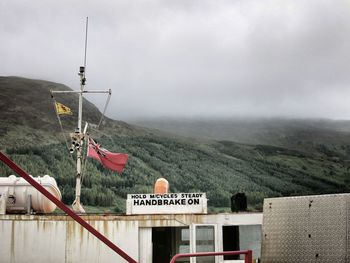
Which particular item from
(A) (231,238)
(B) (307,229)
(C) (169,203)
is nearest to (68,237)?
(C) (169,203)

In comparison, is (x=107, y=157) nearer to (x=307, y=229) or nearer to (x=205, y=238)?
(x=205, y=238)

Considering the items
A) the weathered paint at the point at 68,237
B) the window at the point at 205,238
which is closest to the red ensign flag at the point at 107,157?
the weathered paint at the point at 68,237

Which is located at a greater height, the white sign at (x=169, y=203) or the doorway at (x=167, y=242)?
the white sign at (x=169, y=203)

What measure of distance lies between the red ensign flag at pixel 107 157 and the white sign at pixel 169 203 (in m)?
2.78

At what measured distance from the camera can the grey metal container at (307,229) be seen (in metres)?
6.36

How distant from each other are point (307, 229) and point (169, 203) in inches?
343

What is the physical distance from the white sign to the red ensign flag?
2.78 meters

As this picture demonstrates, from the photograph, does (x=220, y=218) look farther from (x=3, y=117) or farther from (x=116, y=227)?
(x=3, y=117)


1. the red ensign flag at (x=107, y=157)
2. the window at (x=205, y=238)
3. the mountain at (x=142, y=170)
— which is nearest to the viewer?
the window at (x=205, y=238)

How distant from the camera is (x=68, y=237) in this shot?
44.3 ft

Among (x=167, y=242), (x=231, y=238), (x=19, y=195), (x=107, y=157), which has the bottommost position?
(x=167, y=242)

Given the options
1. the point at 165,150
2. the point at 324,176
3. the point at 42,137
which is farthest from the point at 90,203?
the point at 324,176

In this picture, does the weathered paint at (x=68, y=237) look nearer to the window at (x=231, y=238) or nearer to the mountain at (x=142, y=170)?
the window at (x=231, y=238)

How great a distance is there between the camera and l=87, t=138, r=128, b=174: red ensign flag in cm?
1766
